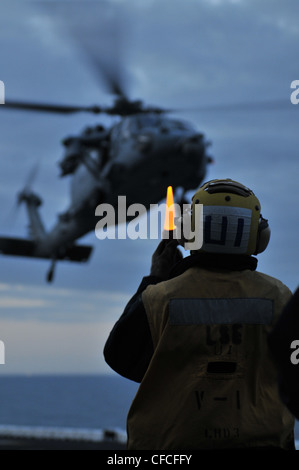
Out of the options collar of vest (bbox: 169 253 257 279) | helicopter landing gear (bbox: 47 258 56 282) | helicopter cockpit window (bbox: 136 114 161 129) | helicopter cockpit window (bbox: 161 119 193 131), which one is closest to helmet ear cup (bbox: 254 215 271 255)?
collar of vest (bbox: 169 253 257 279)

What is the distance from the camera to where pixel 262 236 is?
2.82 meters

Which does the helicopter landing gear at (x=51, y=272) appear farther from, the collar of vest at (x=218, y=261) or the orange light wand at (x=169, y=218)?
the collar of vest at (x=218, y=261)

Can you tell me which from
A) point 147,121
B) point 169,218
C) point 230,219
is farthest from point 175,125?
point 230,219

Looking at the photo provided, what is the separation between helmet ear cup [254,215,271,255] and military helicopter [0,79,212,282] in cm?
1347

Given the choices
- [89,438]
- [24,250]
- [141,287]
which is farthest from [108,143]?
[141,287]

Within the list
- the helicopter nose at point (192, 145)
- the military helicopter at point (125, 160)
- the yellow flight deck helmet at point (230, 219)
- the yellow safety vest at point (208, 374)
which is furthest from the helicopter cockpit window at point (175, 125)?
the yellow safety vest at point (208, 374)

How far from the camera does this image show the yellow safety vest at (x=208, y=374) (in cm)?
255

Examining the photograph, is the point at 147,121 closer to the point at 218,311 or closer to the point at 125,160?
the point at 125,160

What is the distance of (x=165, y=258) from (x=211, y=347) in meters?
0.54

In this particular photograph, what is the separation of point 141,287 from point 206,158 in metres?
14.8

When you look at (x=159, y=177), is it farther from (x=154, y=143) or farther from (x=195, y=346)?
(x=195, y=346)

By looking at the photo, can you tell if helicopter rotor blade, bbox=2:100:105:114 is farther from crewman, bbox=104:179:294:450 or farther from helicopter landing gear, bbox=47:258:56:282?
crewman, bbox=104:179:294:450

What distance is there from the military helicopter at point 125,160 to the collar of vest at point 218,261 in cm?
1358

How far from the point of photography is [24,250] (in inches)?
977
